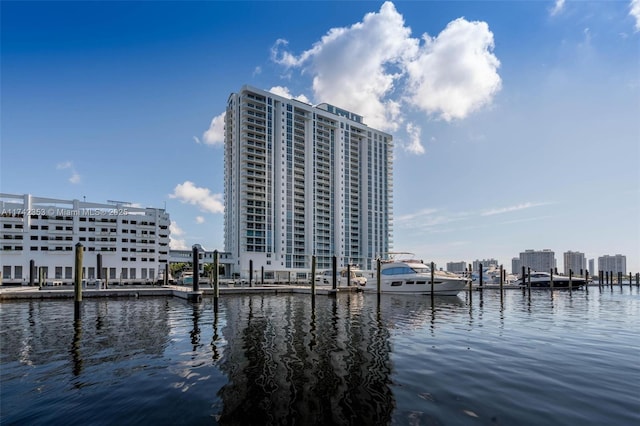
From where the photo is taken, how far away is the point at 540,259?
168m

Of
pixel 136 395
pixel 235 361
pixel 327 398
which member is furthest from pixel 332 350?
pixel 136 395

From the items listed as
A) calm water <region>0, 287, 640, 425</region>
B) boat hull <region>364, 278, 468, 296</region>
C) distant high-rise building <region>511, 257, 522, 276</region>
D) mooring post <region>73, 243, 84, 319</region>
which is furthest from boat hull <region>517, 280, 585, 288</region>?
distant high-rise building <region>511, 257, 522, 276</region>

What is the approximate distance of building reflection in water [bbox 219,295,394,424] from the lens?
7.70m

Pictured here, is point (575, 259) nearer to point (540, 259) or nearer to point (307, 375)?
point (540, 259)

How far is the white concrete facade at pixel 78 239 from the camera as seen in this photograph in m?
71.8

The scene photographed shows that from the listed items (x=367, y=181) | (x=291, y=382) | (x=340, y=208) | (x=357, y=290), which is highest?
(x=367, y=181)

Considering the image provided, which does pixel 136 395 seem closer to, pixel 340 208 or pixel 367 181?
pixel 340 208

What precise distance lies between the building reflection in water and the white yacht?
2621 centimetres

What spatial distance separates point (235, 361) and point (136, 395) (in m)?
3.56

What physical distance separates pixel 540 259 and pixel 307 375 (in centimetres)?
18924

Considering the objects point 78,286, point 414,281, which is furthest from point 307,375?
point 414,281

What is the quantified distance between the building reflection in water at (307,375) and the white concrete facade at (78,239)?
2271 inches

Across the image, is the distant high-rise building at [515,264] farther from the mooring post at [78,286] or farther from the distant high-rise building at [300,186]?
the mooring post at [78,286]

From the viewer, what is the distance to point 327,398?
8570 mm
